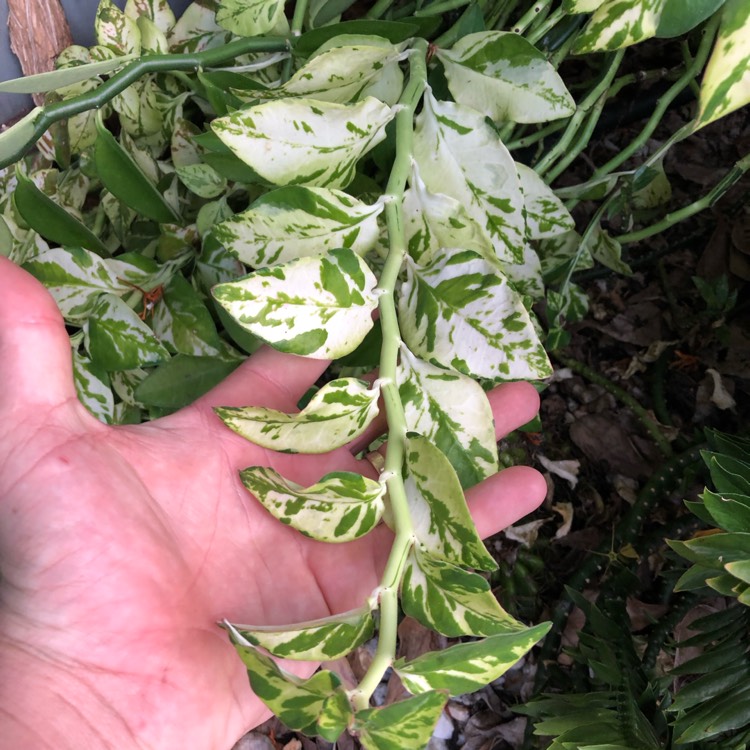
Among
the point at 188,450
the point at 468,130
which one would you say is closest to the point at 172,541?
the point at 188,450

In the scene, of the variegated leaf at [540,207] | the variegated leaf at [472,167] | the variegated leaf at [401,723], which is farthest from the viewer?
the variegated leaf at [540,207]

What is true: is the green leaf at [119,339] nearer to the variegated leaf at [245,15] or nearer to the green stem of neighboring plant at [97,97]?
the green stem of neighboring plant at [97,97]

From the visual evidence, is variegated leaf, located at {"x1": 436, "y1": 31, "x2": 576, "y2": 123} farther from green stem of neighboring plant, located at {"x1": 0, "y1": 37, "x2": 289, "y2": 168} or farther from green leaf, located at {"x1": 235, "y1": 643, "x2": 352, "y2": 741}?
green leaf, located at {"x1": 235, "y1": 643, "x2": 352, "y2": 741}

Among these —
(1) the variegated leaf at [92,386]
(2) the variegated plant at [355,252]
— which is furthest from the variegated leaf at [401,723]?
(1) the variegated leaf at [92,386]

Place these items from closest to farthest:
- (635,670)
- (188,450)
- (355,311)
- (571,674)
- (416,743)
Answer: (416,743), (355,311), (188,450), (635,670), (571,674)

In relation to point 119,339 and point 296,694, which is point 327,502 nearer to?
point 296,694

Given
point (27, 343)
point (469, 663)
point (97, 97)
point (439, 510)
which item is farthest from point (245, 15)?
point (469, 663)

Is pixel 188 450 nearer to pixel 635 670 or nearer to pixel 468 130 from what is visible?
pixel 468 130
